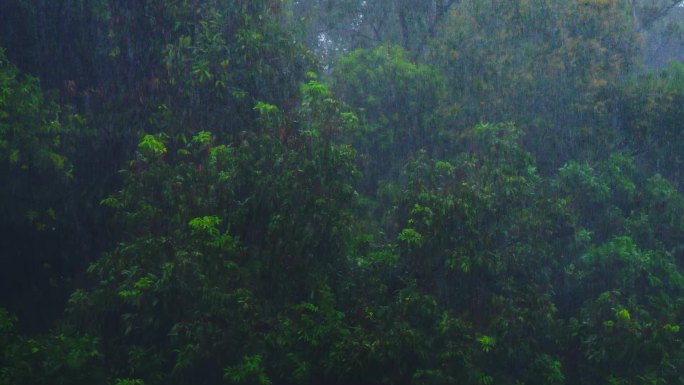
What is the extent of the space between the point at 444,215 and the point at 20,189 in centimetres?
469

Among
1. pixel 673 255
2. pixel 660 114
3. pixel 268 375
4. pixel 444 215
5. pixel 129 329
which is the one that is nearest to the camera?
pixel 129 329

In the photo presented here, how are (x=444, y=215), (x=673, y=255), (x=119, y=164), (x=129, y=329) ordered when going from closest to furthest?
1. (x=129, y=329)
2. (x=444, y=215)
3. (x=119, y=164)
4. (x=673, y=255)

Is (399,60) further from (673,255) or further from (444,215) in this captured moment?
(673,255)

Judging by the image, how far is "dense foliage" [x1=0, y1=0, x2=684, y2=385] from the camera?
7672mm

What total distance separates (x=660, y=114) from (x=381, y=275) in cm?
530

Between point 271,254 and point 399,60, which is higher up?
point 399,60

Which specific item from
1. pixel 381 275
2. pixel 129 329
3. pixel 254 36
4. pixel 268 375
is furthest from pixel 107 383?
pixel 254 36

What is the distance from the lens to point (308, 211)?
810 cm

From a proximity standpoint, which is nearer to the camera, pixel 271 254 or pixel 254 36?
pixel 271 254

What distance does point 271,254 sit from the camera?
8.05 meters

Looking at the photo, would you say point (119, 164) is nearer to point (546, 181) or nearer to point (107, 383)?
point (107, 383)

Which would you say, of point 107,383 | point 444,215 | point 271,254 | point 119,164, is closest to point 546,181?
point 444,215

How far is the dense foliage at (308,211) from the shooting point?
7672 mm

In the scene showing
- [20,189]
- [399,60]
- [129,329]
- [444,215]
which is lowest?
[129,329]
